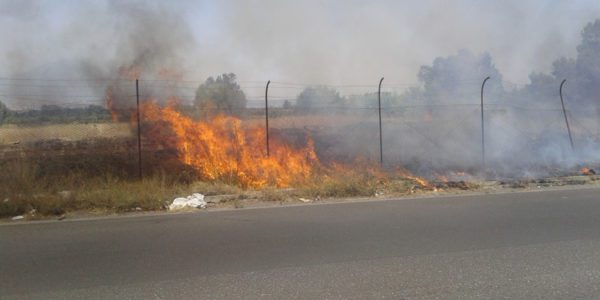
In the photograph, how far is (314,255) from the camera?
16.0 feet

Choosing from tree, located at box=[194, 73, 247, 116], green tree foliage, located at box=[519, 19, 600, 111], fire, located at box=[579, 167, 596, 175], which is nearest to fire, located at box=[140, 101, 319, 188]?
tree, located at box=[194, 73, 247, 116]

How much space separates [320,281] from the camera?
404 cm

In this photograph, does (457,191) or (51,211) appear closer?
(51,211)

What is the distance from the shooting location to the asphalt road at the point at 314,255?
3.88 m

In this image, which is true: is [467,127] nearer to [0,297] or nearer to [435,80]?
[435,80]

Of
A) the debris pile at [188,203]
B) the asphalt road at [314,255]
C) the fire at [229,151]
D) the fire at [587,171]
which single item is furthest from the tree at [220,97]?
the fire at [587,171]

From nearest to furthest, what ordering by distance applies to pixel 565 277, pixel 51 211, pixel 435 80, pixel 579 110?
1. pixel 565 277
2. pixel 51 211
3. pixel 435 80
4. pixel 579 110

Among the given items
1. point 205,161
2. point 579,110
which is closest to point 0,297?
point 205,161

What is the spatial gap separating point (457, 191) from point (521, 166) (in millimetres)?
4871

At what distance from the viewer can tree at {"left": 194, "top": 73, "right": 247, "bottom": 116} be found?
13148 millimetres

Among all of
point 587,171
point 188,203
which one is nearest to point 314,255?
point 188,203

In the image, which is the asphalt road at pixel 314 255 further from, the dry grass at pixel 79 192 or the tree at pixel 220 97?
the tree at pixel 220 97

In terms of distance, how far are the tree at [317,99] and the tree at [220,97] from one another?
1.92 metres

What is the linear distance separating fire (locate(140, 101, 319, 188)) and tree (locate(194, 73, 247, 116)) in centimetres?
62
